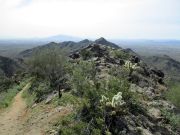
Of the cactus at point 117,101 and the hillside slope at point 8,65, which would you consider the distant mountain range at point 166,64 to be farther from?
the cactus at point 117,101

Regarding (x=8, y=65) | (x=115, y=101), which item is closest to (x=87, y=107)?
(x=115, y=101)

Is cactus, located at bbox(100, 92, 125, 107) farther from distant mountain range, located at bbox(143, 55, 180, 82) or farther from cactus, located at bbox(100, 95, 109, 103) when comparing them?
distant mountain range, located at bbox(143, 55, 180, 82)

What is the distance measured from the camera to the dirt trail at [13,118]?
19.4 meters

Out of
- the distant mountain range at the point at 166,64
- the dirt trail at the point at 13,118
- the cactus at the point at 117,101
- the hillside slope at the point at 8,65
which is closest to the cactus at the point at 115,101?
the cactus at the point at 117,101

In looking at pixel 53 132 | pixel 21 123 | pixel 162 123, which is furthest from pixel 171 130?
pixel 21 123

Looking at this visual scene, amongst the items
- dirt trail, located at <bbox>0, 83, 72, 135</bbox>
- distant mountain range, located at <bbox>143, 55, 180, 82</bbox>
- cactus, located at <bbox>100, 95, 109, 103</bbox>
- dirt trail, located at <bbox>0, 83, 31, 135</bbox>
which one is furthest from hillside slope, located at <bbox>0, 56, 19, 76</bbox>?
cactus, located at <bbox>100, 95, 109, 103</bbox>

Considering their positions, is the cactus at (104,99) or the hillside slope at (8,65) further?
the hillside slope at (8,65)

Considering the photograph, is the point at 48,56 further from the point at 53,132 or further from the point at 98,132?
the point at 98,132

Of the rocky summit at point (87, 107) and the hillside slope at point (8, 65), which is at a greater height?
the rocky summit at point (87, 107)

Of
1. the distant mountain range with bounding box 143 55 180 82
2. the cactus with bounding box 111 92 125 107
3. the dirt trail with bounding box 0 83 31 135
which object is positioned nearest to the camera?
the cactus with bounding box 111 92 125 107

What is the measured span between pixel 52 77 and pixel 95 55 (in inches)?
334

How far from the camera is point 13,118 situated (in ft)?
73.4

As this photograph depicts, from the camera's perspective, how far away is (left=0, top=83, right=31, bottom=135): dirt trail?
19359mm

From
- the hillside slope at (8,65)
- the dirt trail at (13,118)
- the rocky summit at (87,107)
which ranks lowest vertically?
the hillside slope at (8,65)
